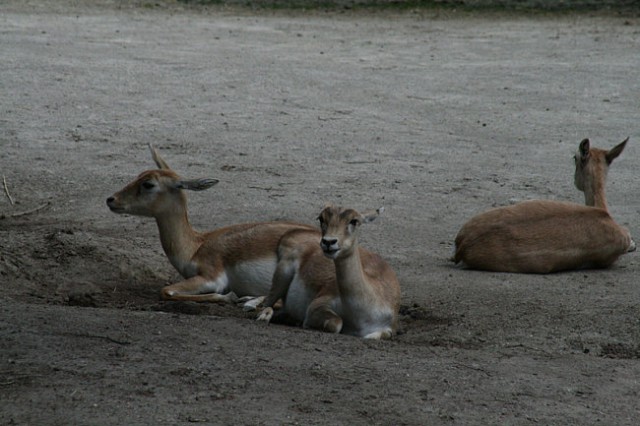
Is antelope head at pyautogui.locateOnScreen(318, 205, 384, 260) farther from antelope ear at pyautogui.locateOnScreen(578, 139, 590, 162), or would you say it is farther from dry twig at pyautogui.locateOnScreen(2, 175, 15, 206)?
dry twig at pyautogui.locateOnScreen(2, 175, 15, 206)

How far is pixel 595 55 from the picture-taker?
55.4 feet

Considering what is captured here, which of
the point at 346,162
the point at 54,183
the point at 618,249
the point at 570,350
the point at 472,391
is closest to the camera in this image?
the point at 472,391

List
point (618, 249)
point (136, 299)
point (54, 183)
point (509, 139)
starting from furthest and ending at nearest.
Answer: point (509, 139), point (54, 183), point (618, 249), point (136, 299)

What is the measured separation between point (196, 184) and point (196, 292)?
0.70m

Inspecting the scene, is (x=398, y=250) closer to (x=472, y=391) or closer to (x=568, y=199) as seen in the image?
(x=568, y=199)

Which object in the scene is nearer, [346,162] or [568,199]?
[568,199]

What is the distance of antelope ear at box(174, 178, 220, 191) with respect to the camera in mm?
7844

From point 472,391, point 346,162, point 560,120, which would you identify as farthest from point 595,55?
point 472,391

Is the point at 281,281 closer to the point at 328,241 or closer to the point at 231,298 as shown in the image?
the point at 231,298

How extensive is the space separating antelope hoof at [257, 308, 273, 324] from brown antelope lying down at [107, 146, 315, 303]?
48 centimetres

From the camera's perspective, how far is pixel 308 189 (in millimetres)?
10727

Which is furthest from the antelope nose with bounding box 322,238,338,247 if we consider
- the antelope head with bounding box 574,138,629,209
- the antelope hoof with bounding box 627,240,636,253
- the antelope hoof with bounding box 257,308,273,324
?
the antelope head with bounding box 574,138,629,209

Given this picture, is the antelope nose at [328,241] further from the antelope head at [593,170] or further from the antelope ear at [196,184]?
the antelope head at [593,170]

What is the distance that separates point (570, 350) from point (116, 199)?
3129 millimetres
